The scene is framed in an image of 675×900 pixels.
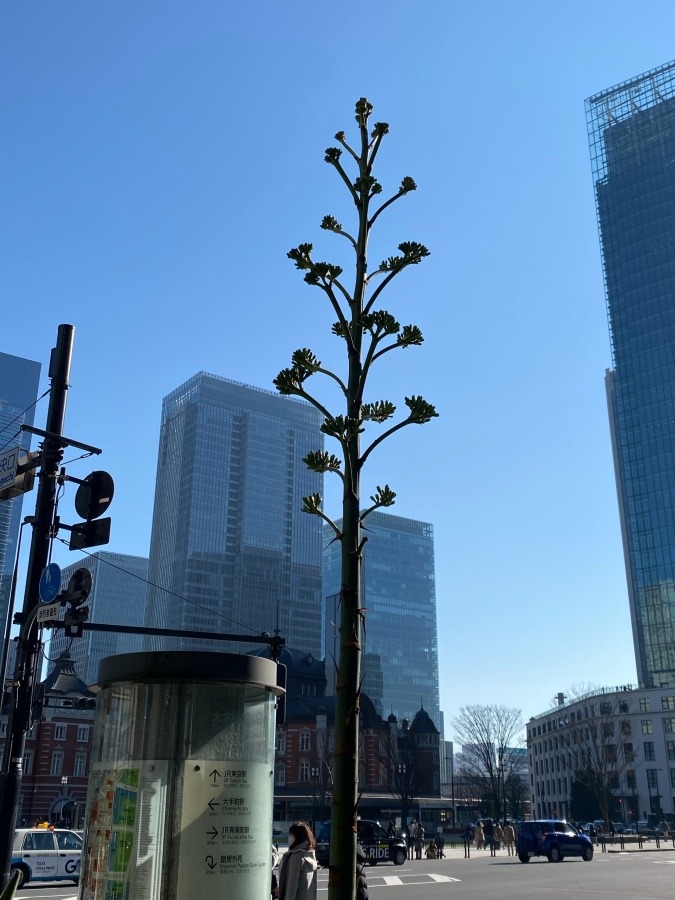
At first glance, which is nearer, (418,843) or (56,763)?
(418,843)

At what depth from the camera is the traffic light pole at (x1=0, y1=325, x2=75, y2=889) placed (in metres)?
11.9

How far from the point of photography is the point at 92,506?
13.1 metres

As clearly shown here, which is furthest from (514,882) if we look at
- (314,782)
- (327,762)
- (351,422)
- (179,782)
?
Result: (314,782)

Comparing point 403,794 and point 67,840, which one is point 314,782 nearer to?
point 403,794

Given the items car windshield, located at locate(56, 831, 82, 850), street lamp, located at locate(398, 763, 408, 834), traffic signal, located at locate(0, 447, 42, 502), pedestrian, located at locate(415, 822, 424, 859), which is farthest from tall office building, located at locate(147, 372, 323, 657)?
traffic signal, located at locate(0, 447, 42, 502)

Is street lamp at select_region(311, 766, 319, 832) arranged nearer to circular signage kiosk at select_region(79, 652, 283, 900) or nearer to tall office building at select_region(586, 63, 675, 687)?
tall office building at select_region(586, 63, 675, 687)

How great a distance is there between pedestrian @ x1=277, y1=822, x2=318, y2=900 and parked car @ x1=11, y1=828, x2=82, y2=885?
15974 millimetres

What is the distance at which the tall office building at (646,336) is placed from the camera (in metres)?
128

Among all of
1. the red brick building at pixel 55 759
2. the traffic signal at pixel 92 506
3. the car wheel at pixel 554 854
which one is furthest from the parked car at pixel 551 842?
the red brick building at pixel 55 759

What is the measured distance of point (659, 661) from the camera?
128m

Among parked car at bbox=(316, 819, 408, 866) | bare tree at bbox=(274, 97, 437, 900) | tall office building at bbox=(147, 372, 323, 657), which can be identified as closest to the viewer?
bare tree at bbox=(274, 97, 437, 900)

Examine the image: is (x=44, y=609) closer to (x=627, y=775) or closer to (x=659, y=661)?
(x=627, y=775)

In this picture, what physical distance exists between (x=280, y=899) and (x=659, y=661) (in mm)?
131196

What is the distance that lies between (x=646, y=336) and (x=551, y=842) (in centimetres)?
11129
